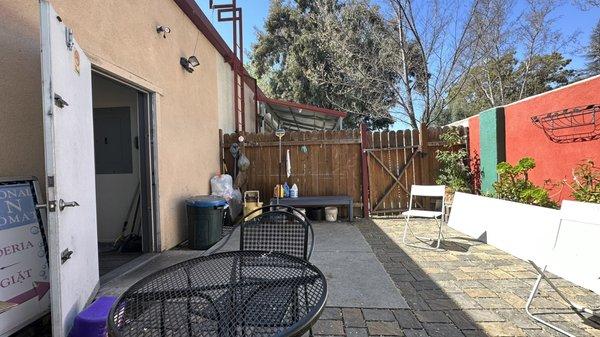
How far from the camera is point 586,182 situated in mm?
4371

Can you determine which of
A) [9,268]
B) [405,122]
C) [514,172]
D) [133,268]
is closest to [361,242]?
[514,172]

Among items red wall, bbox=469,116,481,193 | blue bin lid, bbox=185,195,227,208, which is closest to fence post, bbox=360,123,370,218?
red wall, bbox=469,116,481,193

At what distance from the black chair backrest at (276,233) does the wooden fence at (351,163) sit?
529 centimetres

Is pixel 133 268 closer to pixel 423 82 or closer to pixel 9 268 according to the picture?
pixel 9 268

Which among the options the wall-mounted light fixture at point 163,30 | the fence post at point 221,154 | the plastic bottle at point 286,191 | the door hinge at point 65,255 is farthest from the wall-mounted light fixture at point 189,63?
the door hinge at point 65,255

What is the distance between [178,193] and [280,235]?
321 centimetres

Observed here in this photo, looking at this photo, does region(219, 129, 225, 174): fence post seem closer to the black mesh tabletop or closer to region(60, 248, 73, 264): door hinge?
region(60, 248, 73, 264): door hinge

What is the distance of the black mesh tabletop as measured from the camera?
1.40m

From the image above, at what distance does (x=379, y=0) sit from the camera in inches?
431

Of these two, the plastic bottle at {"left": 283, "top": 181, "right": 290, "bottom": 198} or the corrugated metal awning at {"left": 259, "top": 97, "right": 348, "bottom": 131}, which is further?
the corrugated metal awning at {"left": 259, "top": 97, "right": 348, "bottom": 131}

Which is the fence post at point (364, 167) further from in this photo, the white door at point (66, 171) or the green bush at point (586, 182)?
the white door at point (66, 171)

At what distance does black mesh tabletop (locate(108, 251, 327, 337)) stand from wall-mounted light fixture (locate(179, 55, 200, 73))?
4162 mm

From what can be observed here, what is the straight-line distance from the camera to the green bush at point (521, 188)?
4777mm

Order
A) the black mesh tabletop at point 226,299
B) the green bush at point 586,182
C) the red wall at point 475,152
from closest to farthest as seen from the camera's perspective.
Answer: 1. the black mesh tabletop at point 226,299
2. the green bush at point 586,182
3. the red wall at point 475,152
